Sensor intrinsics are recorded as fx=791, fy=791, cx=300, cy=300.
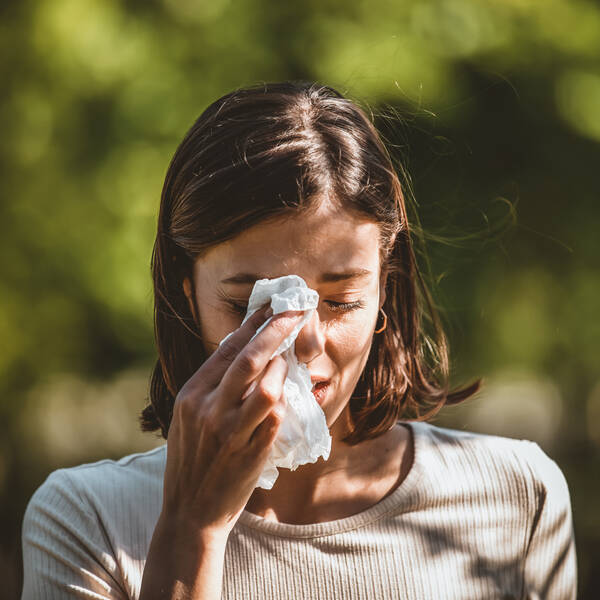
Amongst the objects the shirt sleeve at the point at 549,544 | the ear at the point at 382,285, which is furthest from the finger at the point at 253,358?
the shirt sleeve at the point at 549,544

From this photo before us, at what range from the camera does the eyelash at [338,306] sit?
1955mm

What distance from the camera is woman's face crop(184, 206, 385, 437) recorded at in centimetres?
192

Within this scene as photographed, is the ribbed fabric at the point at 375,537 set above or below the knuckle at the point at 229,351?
below

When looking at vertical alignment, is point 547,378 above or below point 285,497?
below

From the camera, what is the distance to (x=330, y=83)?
12.1 feet

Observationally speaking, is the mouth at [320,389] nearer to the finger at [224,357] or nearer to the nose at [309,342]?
the nose at [309,342]

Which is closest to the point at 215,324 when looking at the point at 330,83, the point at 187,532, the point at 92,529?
the point at 187,532

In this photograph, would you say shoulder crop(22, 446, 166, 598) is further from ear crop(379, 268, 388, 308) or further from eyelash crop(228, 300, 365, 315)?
ear crop(379, 268, 388, 308)

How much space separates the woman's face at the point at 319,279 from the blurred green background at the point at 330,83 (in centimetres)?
168

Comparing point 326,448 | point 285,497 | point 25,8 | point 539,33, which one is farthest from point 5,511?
point 539,33

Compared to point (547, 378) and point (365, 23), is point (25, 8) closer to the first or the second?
point (365, 23)

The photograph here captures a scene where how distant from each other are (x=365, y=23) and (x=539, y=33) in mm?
846

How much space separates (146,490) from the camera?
223cm

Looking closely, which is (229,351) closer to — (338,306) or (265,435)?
(265,435)
